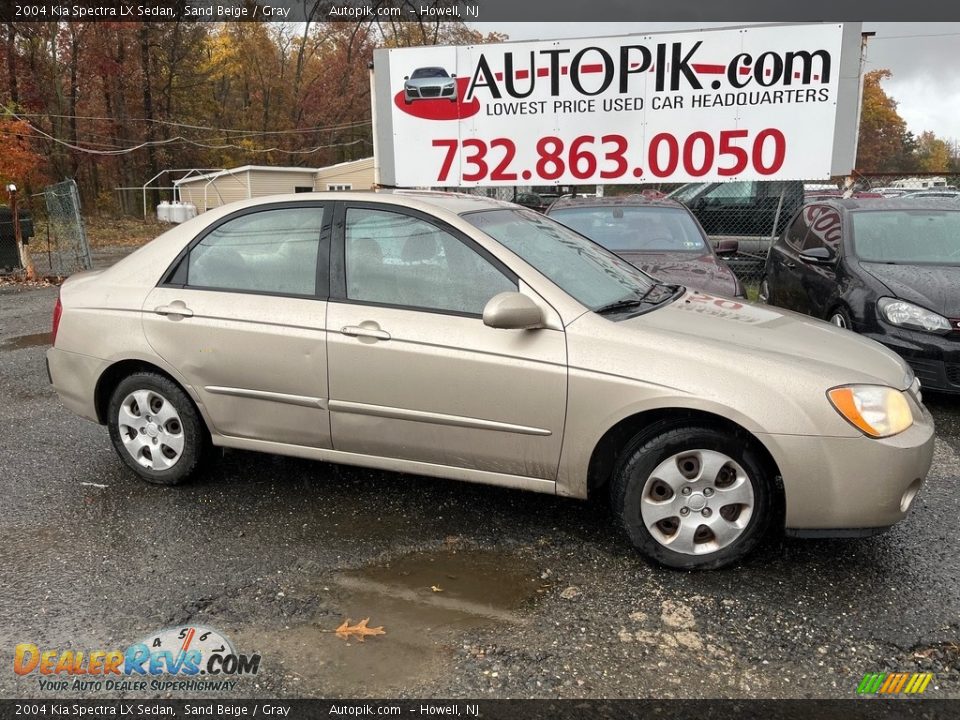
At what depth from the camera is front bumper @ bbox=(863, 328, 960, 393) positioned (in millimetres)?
5137

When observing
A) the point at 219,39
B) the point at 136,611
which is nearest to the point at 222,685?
the point at 136,611

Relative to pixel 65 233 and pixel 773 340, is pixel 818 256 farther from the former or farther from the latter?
pixel 65 233

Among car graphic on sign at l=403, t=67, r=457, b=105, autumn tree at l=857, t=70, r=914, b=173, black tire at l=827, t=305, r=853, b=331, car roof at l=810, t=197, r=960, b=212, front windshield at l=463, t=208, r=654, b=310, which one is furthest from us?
autumn tree at l=857, t=70, r=914, b=173

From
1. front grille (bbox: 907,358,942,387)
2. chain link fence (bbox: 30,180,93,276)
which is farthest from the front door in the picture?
chain link fence (bbox: 30,180,93,276)

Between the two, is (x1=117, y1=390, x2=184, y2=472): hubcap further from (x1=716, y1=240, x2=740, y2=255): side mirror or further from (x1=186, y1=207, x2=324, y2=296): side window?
(x1=716, y1=240, x2=740, y2=255): side mirror

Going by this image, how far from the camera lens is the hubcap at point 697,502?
3.13 m

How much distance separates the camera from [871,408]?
9.89 feet

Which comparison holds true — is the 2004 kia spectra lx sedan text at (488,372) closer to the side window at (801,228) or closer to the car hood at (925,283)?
the car hood at (925,283)

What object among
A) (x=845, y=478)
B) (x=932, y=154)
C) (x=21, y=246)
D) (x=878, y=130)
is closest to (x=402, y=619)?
(x=845, y=478)

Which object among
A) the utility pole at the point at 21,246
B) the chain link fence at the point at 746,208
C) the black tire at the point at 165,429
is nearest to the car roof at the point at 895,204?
the chain link fence at the point at 746,208

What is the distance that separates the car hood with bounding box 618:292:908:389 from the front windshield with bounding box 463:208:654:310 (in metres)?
0.26

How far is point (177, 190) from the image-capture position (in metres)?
38.9

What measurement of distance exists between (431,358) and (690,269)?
11.4ft

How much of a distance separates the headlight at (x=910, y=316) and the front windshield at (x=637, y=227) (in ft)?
5.55
